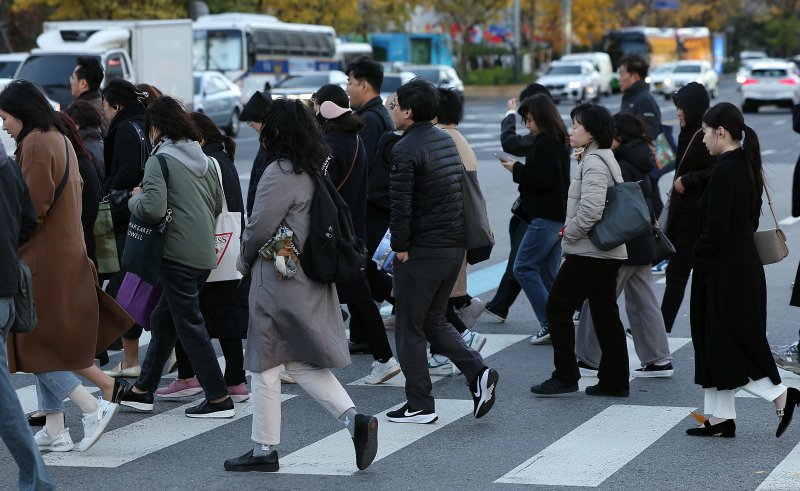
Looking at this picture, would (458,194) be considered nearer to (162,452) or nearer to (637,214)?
(637,214)

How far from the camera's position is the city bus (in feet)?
143

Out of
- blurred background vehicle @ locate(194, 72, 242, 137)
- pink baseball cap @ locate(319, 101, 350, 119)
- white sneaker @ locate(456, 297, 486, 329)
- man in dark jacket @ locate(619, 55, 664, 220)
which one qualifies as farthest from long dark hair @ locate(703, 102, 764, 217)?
blurred background vehicle @ locate(194, 72, 242, 137)

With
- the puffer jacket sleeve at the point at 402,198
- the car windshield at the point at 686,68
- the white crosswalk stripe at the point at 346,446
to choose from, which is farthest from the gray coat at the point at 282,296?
the car windshield at the point at 686,68

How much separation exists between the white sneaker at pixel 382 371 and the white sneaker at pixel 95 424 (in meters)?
1.94

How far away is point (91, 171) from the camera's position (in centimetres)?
759

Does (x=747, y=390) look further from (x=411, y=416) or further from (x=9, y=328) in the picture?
(x=9, y=328)

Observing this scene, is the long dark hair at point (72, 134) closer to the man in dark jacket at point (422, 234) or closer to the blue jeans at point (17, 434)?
the man in dark jacket at point (422, 234)

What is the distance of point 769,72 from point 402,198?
134 feet

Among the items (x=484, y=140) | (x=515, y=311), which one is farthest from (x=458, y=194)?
(x=484, y=140)

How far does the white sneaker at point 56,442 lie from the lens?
6582 millimetres

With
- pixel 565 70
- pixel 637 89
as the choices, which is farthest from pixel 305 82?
pixel 637 89

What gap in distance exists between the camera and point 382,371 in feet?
26.5

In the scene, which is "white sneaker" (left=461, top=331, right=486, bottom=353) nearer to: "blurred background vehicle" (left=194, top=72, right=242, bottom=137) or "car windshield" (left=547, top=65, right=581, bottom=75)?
"blurred background vehicle" (left=194, top=72, right=242, bottom=137)

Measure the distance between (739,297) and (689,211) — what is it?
2.40 metres
